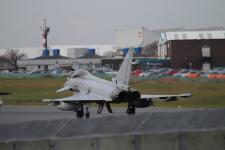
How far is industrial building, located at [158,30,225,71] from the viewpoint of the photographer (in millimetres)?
142125

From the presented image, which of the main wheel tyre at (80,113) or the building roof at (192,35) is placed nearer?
the main wheel tyre at (80,113)

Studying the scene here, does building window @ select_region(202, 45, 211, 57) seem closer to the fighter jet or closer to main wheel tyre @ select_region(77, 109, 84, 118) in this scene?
the fighter jet

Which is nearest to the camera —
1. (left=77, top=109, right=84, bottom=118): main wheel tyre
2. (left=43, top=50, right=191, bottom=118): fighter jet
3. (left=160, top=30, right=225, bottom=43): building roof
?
(left=77, top=109, right=84, bottom=118): main wheel tyre

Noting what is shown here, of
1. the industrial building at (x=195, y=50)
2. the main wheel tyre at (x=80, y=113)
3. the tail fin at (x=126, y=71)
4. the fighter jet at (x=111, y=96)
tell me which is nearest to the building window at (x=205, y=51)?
the industrial building at (x=195, y=50)

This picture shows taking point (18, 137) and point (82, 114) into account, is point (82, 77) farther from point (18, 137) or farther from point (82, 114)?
point (18, 137)

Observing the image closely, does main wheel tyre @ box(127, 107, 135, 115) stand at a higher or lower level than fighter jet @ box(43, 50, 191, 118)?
lower

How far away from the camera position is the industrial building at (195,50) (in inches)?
5595

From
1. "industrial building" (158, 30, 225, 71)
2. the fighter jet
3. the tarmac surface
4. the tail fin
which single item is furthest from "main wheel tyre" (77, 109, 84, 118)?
"industrial building" (158, 30, 225, 71)

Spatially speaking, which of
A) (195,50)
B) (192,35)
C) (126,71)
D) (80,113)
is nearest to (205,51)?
(195,50)

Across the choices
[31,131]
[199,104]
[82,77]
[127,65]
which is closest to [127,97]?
[127,65]

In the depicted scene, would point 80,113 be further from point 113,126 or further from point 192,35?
point 192,35

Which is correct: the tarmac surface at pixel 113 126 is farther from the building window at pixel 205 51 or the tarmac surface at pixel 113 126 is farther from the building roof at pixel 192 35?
the building roof at pixel 192 35

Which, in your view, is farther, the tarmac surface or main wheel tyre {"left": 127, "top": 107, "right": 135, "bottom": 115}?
main wheel tyre {"left": 127, "top": 107, "right": 135, "bottom": 115}

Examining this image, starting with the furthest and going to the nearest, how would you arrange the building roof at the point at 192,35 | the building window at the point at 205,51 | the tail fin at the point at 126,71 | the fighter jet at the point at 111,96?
the building roof at the point at 192,35
the building window at the point at 205,51
the tail fin at the point at 126,71
the fighter jet at the point at 111,96
